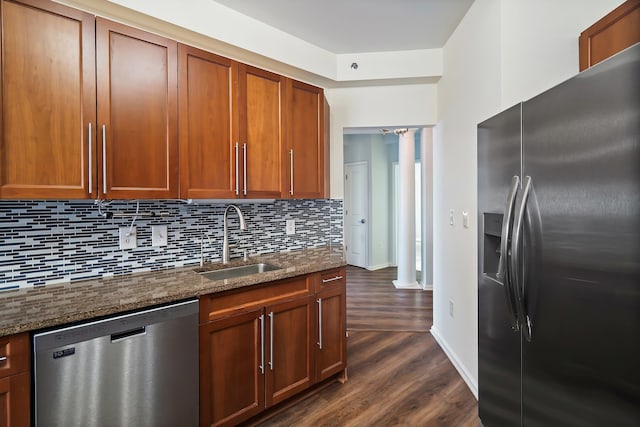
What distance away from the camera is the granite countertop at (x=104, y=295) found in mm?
1273

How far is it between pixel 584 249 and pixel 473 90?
162cm

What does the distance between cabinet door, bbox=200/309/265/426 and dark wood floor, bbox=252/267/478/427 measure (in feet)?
0.85

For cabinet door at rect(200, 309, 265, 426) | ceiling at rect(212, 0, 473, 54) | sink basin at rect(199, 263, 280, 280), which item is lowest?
cabinet door at rect(200, 309, 265, 426)

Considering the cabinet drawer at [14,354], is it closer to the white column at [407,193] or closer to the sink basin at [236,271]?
the sink basin at [236,271]

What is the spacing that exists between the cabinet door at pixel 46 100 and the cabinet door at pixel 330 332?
1.50 meters

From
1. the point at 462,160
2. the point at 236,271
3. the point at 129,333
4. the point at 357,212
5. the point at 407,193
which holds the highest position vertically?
the point at 462,160

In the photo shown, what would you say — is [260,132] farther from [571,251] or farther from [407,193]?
[407,193]

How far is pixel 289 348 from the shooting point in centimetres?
205

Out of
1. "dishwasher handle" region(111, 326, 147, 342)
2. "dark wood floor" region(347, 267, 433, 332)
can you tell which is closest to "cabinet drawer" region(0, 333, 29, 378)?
"dishwasher handle" region(111, 326, 147, 342)

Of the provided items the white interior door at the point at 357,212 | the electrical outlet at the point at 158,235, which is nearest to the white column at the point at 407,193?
the white interior door at the point at 357,212

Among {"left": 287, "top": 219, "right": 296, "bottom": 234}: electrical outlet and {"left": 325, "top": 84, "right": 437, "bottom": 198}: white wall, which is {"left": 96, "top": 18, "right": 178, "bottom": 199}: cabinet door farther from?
{"left": 325, "top": 84, "right": 437, "bottom": 198}: white wall

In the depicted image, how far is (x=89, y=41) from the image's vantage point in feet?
5.10

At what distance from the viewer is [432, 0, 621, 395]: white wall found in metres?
1.76

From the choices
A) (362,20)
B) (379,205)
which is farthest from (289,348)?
(379,205)
